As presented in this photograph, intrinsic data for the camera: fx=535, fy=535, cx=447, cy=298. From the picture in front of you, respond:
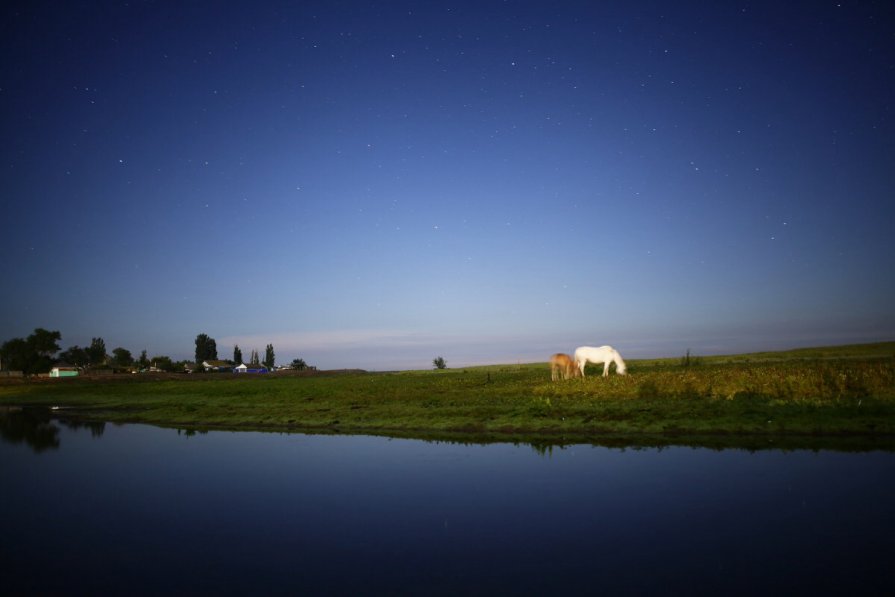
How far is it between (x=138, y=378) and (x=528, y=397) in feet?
258

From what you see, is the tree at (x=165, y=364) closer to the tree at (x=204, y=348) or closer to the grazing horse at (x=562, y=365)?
the tree at (x=204, y=348)

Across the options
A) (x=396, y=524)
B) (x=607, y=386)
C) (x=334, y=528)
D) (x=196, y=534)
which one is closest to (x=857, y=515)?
(x=396, y=524)

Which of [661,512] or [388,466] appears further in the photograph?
[388,466]

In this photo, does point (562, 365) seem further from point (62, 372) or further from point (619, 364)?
point (62, 372)

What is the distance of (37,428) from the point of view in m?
31.2

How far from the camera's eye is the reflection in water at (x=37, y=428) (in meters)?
25.6

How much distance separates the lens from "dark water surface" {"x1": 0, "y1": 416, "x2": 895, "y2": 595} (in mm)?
8391

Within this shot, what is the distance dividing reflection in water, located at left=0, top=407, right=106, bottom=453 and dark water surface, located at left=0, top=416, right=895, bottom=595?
8052 millimetres

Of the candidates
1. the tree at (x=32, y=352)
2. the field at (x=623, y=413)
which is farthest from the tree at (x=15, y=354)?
the field at (x=623, y=413)

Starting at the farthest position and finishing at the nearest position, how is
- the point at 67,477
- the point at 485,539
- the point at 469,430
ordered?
the point at 469,430 < the point at 67,477 < the point at 485,539

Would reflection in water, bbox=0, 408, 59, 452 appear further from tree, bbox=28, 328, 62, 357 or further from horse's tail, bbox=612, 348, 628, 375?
tree, bbox=28, 328, 62, 357

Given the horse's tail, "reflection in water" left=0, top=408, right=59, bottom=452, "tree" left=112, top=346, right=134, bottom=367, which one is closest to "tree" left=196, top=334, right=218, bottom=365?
"tree" left=112, top=346, right=134, bottom=367

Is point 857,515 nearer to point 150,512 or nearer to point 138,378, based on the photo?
point 150,512

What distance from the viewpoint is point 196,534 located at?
11047 mm
